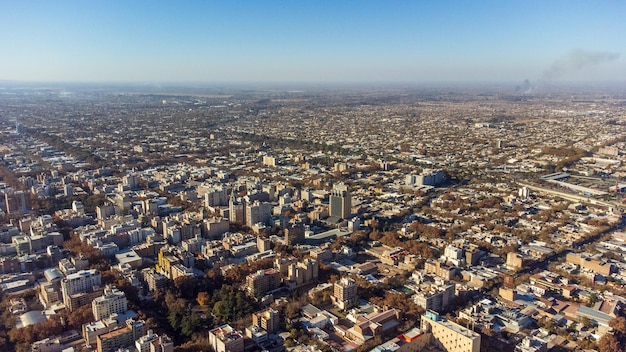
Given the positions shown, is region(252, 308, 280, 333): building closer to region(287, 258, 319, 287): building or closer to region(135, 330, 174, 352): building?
region(135, 330, 174, 352): building

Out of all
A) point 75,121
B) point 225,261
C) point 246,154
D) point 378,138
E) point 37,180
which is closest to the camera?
point 225,261

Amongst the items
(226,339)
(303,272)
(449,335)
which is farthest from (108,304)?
(449,335)

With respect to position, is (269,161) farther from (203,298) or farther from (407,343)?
(407,343)

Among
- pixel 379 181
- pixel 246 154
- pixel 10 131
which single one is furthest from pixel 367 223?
pixel 10 131

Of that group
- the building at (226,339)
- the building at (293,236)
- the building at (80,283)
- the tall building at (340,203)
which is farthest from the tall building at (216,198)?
the building at (226,339)

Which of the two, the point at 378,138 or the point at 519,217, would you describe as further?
the point at 378,138

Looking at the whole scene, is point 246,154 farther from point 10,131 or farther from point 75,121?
point 75,121

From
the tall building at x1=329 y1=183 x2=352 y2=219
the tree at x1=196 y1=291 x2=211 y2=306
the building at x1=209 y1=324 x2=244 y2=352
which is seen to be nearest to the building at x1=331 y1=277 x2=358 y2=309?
the building at x1=209 y1=324 x2=244 y2=352
